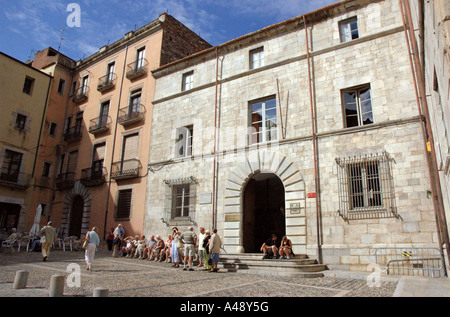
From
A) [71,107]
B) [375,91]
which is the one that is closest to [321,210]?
[375,91]

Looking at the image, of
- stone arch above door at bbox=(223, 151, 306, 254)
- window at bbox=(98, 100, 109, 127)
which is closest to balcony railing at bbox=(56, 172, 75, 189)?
window at bbox=(98, 100, 109, 127)

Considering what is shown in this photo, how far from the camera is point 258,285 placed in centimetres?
733

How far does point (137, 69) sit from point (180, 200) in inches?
347

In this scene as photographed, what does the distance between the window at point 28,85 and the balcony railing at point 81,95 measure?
8.77 ft

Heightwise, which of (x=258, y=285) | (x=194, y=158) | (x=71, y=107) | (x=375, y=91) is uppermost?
(x=71, y=107)

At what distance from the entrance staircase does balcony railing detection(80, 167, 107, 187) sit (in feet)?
33.0

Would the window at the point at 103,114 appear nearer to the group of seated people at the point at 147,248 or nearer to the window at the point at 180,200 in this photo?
the window at the point at 180,200

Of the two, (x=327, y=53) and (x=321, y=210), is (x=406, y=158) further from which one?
(x=327, y=53)

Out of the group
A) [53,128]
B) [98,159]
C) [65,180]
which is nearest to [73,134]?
[53,128]

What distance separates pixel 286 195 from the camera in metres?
11.8

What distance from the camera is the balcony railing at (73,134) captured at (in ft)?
69.5

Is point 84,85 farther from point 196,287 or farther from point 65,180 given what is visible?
point 196,287

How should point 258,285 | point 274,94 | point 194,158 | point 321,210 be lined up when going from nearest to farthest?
point 258,285, point 321,210, point 274,94, point 194,158
